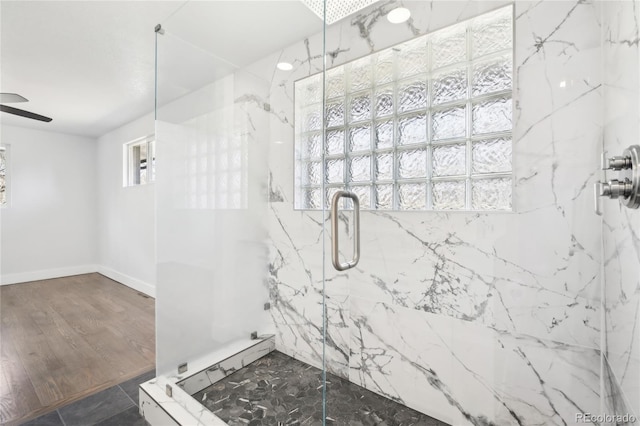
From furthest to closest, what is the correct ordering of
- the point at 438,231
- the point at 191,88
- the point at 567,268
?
the point at 191,88
the point at 438,231
the point at 567,268

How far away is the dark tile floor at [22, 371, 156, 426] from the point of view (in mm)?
1551

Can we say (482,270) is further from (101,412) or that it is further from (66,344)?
(66,344)

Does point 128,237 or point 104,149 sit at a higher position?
point 104,149

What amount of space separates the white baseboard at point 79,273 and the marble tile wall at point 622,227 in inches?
170

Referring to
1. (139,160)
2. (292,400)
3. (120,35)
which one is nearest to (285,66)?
(120,35)

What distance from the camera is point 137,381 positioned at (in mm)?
1948

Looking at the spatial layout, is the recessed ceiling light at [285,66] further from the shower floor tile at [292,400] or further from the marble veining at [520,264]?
the shower floor tile at [292,400]

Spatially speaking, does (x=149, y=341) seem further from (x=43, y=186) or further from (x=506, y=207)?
(x=43, y=186)

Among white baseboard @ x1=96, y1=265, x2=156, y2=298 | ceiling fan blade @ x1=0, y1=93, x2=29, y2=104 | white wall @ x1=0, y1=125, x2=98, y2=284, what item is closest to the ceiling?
ceiling fan blade @ x1=0, y1=93, x2=29, y2=104

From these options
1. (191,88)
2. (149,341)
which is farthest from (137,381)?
(191,88)

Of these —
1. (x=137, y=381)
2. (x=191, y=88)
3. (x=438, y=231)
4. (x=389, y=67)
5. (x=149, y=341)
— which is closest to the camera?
(x=438, y=231)

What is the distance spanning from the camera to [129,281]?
14.2ft

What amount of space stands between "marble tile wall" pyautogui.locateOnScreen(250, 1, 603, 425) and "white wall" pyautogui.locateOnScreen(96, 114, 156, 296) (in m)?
2.80

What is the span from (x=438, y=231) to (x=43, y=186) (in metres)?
6.11
